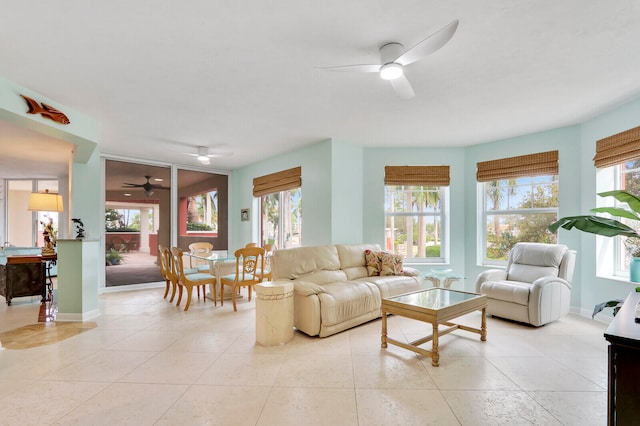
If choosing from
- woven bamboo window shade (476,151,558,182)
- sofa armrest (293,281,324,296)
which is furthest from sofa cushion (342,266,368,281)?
woven bamboo window shade (476,151,558,182)

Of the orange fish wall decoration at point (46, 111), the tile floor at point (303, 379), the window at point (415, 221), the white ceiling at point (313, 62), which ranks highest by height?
the white ceiling at point (313, 62)

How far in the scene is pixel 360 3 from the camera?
185 centimetres

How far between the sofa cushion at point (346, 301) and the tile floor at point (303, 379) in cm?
21

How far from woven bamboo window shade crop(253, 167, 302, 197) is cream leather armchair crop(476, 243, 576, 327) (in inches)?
127

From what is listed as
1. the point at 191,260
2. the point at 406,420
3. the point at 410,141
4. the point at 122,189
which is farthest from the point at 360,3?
the point at 122,189

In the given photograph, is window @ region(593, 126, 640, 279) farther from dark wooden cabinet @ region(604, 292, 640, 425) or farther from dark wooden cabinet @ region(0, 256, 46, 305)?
dark wooden cabinet @ region(0, 256, 46, 305)

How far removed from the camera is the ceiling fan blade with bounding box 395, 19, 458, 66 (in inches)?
68.1

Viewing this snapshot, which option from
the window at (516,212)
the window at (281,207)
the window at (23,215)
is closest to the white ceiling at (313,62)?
the window at (516,212)

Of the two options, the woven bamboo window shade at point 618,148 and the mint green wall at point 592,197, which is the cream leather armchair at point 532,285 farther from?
the woven bamboo window shade at point 618,148

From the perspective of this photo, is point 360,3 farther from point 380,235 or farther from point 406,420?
point 380,235

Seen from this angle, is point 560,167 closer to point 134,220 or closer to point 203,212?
point 203,212

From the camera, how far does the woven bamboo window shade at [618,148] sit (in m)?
3.31

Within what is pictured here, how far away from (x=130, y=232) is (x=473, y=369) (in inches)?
241

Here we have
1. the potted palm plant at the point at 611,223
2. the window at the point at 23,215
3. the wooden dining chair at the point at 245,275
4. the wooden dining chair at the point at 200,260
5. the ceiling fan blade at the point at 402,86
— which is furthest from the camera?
the window at the point at 23,215
